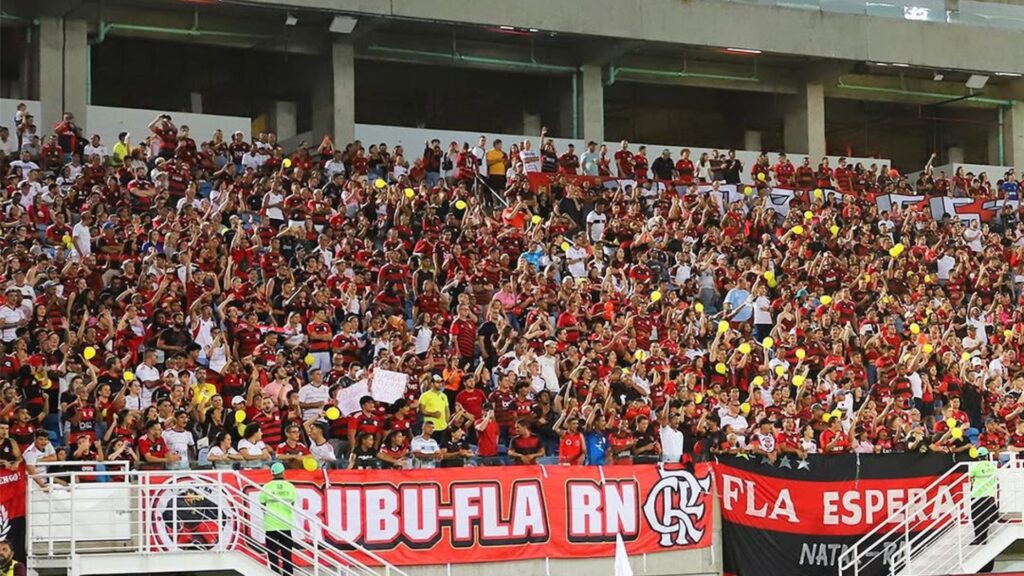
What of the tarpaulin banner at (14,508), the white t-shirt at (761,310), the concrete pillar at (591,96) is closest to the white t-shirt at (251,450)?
the tarpaulin banner at (14,508)

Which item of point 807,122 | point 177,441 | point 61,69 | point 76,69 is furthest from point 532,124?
point 177,441

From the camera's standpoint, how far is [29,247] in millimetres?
25625

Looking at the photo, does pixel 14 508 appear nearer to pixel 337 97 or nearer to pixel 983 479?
pixel 983 479

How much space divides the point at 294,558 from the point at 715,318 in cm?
1161

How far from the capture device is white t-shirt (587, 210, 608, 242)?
31719mm

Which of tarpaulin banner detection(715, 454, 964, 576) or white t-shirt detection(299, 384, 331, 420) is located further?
tarpaulin banner detection(715, 454, 964, 576)

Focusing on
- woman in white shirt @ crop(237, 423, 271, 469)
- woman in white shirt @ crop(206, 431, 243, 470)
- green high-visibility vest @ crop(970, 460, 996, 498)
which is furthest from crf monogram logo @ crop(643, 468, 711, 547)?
Result: woman in white shirt @ crop(206, 431, 243, 470)

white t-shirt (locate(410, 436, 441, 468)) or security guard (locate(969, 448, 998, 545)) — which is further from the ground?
white t-shirt (locate(410, 436, 441, 468))

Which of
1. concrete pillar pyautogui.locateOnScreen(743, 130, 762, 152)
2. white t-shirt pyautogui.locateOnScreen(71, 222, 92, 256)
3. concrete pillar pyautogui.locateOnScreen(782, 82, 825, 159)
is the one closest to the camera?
white t-shirt pyautogui.locateOnScreen(71, 222, 92, 256)

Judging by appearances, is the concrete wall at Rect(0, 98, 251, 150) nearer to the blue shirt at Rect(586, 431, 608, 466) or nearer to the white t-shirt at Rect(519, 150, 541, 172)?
the white t-shirt at Rect(519, 150, 541, 172)

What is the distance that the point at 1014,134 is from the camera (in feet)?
151

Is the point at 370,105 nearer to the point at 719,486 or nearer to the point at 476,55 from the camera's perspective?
the point at 476,55

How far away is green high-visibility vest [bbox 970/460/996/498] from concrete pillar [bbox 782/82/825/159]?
62.2 ft

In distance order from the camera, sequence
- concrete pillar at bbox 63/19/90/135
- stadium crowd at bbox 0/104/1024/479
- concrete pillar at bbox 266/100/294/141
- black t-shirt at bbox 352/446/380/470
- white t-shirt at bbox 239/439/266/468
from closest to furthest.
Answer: white t-shirt at bbox 239/439/266/468
black t-shirt at bbox 352/446/380/470
stadium crowd at bbox 0/104/1024/479
concrete pillar at bbox 63/19/90/135
concrete pillar at bbox 266/100/294/141
